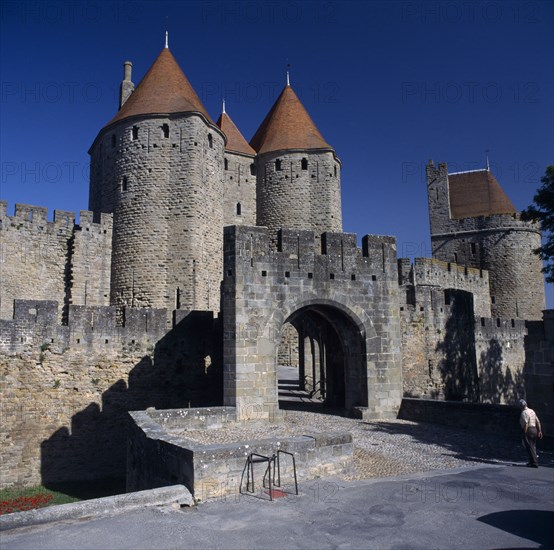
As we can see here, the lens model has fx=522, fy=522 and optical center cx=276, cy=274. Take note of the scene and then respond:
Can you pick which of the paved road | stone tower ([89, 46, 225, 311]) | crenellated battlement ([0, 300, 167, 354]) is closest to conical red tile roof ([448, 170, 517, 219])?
stone tower ([89, 46, 225, 311])

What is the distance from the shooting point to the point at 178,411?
10.9 m

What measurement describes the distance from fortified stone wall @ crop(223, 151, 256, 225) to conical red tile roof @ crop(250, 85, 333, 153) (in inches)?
62.3

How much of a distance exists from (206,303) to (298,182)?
10311 mm

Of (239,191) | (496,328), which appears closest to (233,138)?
(239,191)

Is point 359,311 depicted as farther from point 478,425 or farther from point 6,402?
point 6,402

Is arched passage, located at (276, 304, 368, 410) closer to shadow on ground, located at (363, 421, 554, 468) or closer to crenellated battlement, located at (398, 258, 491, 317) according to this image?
shadow on ground, located at (363, 421, 554, 468)

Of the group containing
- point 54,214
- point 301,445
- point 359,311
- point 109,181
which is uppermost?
point 109,181

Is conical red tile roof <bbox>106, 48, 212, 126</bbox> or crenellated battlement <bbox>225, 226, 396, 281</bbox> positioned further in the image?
conical red tile roof <bbox>106, 48, 212, 126</bbox>

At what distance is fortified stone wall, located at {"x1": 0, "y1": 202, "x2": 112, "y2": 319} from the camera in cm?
2033

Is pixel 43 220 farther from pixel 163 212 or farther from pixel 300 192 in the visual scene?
pixel 300 192

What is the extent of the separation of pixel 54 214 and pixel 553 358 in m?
19.1

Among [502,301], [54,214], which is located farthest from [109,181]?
[502,301]

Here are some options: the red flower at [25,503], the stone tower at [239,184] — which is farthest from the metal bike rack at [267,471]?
the stone tower at [239,184]

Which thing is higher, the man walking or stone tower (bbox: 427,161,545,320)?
stone tower (bbox: 427,161,545,320)
